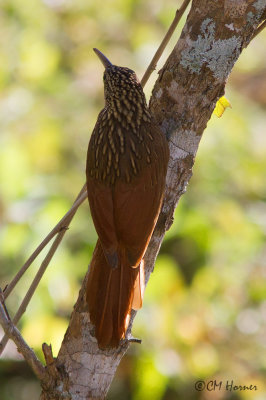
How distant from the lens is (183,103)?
88.4 inches

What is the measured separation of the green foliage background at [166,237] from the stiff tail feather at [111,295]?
1.56 m

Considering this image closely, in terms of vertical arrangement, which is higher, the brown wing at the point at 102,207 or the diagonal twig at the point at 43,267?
the brown wing at the point at 102,207

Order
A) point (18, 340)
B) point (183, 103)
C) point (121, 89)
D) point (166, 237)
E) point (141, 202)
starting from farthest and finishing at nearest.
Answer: point (166, 237) → point (121, 89) → point (141, 202) → point (183, 103) → point (18, 340)

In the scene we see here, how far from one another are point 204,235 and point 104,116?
1.84 m

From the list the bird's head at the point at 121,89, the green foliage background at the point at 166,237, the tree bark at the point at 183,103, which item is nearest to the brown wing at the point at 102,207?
the tree bark at the point at 183,103

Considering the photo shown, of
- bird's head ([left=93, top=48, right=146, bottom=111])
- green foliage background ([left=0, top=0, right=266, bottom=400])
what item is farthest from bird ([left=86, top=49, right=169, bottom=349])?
green foliage background ([left=0, top=0, right=266, bottom=400])

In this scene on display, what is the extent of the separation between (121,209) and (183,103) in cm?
47

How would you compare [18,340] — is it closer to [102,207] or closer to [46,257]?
[46,257]

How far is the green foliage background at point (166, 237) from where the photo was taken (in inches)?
154

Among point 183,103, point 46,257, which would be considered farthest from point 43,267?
point 183,103

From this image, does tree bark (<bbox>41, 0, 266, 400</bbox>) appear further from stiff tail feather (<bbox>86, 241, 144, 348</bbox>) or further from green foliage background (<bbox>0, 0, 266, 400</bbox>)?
green foliage background (<bbox>0, 0, 266, 400</bbox>)

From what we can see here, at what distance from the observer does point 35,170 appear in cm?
454

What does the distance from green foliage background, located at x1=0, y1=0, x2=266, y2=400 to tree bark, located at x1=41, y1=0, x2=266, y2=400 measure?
1640mm

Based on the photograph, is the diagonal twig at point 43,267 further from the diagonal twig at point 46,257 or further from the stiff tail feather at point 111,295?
the stiff tail feather at point 111,295
